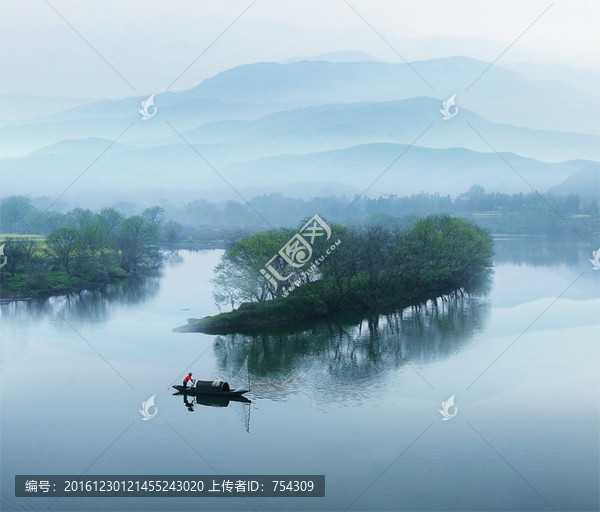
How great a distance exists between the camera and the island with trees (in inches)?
1188

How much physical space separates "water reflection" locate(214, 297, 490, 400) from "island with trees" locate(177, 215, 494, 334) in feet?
5.18

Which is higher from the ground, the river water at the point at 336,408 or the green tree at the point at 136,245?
the green tree at the point at 136,245

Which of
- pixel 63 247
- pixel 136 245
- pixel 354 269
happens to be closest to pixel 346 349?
pixel 354 269

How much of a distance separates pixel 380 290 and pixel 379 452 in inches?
761

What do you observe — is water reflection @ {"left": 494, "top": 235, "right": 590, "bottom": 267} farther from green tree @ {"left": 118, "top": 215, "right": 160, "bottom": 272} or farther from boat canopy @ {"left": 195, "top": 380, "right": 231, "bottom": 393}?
boat canopy @ {"left": 195, "top": 380, "right": 231, "bottom": 393}

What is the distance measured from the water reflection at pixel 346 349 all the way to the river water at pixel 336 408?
9 centimetres

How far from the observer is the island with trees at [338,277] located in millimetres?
30166

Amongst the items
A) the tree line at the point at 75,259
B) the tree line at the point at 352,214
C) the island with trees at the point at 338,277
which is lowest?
the island with trees at the point at 338,277

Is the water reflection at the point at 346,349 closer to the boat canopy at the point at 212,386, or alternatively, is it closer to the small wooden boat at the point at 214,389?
the small wooden boat at the point at 214,389

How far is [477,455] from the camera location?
1580 centimetres

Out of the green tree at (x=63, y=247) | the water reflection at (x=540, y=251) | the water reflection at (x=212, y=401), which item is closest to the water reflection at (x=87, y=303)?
the green tree at (x=63, y=247)

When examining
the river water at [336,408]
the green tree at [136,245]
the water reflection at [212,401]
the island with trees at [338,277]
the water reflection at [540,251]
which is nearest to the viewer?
the river water at [336,408]

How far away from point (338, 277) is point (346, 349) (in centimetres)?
768

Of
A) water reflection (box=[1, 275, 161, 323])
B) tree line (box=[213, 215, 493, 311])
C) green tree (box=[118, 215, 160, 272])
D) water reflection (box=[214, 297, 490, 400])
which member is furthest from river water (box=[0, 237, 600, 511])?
green tree (box=[118, 215, 160, 272])
